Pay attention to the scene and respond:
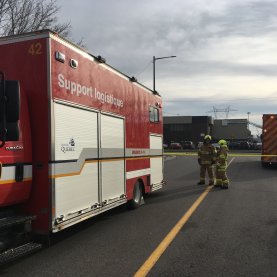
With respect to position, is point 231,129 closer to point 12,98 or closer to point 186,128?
point 186,128

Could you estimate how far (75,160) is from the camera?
687 cm

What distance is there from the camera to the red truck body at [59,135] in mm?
6098

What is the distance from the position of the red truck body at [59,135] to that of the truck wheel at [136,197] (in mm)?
1541

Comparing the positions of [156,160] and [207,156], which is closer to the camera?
[156,160]

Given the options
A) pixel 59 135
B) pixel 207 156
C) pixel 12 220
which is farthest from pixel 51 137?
pixel 207 156

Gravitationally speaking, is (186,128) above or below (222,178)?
above

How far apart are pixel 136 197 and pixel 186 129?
84873 mm

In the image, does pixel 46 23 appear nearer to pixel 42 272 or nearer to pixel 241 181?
pixel 241 181

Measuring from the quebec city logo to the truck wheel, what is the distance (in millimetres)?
3741

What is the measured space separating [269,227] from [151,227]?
227cm

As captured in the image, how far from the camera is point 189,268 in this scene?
5867mm

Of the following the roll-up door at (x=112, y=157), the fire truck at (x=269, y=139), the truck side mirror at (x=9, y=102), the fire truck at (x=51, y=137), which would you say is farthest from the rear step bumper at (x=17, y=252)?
the fire truck at (x=269, y=139)

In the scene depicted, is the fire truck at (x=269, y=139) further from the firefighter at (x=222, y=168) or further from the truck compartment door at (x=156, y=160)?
the truck compartment door at (x=156, y=160)

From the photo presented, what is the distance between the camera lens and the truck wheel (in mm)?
10260
